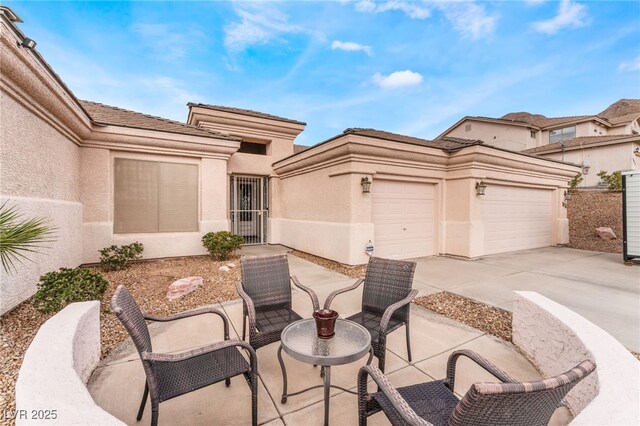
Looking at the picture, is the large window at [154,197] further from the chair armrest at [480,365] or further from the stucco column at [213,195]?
the chair armrest at [480,365]

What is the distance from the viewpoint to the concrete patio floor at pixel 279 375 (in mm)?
2197

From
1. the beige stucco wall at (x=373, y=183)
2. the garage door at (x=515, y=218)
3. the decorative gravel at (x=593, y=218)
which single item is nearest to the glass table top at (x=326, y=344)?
the beige stucco wall at (x=373, y=183)

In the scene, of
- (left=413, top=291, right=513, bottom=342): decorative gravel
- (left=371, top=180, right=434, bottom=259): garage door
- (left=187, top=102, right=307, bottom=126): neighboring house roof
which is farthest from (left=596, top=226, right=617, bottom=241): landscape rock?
→ (left=187, top=102, right=307, bottom=126): neighboring house roof

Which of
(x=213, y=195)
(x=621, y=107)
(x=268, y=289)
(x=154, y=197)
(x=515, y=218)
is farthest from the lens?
(x=621, y=107)

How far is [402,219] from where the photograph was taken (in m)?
8.28

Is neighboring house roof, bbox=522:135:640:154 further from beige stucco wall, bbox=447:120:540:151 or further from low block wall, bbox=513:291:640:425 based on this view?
low block wall, bbox=513:291:640:425

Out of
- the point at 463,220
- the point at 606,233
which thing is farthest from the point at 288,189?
the point at 606,233

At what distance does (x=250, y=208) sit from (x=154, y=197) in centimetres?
386

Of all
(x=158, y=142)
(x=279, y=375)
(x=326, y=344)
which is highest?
(x=158, y=142)

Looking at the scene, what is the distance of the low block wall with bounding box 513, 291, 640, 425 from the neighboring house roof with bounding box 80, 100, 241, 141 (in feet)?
28.6

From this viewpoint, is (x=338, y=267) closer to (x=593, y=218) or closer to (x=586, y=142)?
(x=593, y=218)

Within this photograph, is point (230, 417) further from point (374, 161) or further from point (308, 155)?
point (308, 155)

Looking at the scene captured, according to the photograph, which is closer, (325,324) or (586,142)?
(325,324)

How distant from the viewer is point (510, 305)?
15.0ft
